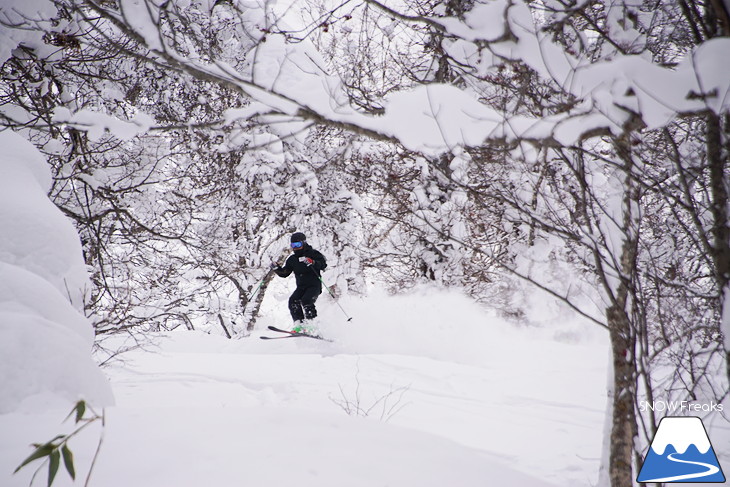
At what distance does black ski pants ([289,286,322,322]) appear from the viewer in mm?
8422

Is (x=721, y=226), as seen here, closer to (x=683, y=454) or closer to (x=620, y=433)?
(x=683, y=454)

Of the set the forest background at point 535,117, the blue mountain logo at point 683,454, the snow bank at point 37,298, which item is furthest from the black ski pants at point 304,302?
the blue mountain logo at point 683,454

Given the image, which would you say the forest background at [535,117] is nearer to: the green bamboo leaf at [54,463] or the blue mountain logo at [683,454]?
the blue mountain logo at [683,454]

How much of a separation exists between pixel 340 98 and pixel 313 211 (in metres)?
7.56

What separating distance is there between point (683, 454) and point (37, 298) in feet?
11.3

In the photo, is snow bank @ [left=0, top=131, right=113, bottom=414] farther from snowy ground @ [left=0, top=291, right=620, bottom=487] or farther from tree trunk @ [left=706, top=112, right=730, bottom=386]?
tree trunk @ [left=706, top=112, right=730, bottom=386]

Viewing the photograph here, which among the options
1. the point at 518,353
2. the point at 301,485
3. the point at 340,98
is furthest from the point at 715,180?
the point at 518,353

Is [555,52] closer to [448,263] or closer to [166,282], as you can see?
[448,263]

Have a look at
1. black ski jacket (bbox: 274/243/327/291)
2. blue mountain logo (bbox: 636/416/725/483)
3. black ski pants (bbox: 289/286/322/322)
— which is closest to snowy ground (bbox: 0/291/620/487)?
black ski pants (bbox: 289/286/322/322)

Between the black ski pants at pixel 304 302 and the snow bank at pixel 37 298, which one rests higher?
the black ski pants at pixel 304 302

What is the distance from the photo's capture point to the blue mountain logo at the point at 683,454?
1.84 meters

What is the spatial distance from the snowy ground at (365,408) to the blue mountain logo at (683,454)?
2.71 feet

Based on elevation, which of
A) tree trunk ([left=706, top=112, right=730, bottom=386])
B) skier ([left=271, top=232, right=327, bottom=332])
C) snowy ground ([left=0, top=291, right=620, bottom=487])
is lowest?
snowy ground ([left=0, top=291, right=620, bottom=487])

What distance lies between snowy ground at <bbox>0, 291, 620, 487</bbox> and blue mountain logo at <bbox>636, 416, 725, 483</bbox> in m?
0.82
